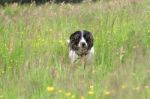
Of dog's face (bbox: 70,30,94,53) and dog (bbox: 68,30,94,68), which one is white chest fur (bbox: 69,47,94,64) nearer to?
dog (bbox: 68,30,94,68)

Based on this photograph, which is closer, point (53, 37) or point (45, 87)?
point (45, 87)

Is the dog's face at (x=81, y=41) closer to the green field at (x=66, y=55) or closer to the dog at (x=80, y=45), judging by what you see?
the dog at (x=80, y=45)

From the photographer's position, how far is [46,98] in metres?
4.98

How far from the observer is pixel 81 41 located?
834cm

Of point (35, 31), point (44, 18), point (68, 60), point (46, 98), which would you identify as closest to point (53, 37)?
point (35, 31)

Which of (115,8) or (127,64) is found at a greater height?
(115,8)

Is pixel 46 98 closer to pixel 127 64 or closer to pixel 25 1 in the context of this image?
pixel 127 64

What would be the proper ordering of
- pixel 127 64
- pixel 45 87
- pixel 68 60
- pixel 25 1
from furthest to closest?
1. pixel 25 1
2. pixel 68 60
3. pixel 127 64
4. pixel 45 87

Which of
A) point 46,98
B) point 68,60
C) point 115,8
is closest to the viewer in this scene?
point 46,98

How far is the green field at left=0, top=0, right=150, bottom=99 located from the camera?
5234 millimetres

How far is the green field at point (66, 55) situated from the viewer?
5.23 meters

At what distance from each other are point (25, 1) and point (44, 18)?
918cm

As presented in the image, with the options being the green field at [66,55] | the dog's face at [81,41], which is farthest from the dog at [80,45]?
the green field at [66,55]

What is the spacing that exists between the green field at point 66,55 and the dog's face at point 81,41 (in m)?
0.15
